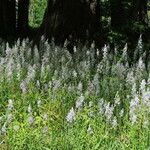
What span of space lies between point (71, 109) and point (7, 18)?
435 inches

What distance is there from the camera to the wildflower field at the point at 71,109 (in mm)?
5457

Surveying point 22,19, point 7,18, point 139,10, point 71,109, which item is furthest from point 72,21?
point 139,10

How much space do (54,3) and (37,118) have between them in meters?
6.47

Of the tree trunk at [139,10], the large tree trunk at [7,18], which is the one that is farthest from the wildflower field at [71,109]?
the tree trunk at [139,10]

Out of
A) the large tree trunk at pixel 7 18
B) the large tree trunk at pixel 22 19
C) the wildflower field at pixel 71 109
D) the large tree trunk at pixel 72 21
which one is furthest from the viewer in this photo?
the large tree trunk at pixel 22 19

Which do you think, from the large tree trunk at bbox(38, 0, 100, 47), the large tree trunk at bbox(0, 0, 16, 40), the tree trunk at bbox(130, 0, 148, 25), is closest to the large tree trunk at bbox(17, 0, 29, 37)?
the large tree trunk at bbox(0, 0, 16, 40)

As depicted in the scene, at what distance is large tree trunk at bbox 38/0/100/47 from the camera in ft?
40.1

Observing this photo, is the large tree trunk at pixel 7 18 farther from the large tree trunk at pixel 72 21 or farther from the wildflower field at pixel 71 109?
the wildflower field at pixel 71 109

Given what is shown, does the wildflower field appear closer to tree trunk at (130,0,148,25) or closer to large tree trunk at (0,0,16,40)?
large tree trunk at (0,0,16,40)

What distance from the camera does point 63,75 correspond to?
7.58 meters

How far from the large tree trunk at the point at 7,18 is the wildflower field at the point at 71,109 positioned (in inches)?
270

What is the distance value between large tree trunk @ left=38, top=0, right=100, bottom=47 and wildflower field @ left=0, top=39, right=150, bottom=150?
3.13m

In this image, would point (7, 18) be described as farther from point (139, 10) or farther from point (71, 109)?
point (71, 109)

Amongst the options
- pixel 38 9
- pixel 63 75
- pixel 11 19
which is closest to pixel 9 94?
pixel 63 75
